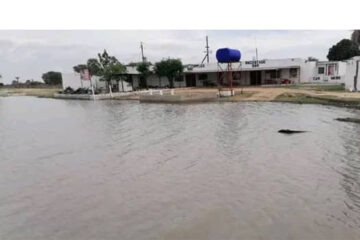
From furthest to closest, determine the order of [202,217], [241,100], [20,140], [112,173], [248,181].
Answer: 1. [241,100]
2. [20,140]
3. [112,173]
4. [248,181]
5. [202,217]

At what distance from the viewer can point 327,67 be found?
132 feet

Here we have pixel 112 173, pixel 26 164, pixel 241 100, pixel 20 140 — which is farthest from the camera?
pixel 241 100

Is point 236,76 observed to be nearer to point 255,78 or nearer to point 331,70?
point 255,78

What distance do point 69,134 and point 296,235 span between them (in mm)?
12751

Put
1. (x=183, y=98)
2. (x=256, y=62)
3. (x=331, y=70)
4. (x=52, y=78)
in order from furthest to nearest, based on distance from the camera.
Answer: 1. (x=52, y=78)
2. (x=256, y=62)
3. (x=331, y=70)
4. (x=183, y=98)

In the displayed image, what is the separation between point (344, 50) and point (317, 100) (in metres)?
31.4

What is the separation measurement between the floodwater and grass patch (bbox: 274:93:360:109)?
6.41 meters

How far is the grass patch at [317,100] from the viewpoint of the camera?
69.4ft

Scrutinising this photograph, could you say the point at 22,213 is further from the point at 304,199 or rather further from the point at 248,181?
the point at 304,199

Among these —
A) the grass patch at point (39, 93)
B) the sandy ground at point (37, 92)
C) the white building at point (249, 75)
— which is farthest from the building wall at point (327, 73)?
the sandy ground at point (37, 92)

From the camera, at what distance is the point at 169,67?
42156 mm

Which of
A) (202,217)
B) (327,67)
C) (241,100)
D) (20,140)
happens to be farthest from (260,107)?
(327,67)

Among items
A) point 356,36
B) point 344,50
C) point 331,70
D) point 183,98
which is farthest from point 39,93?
point 356,36

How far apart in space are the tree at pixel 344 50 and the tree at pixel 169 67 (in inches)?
959
